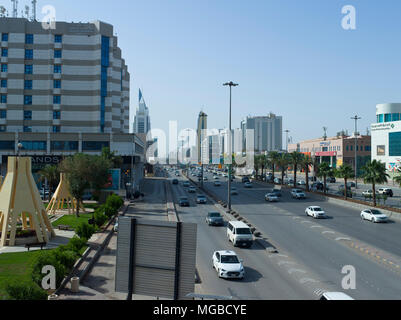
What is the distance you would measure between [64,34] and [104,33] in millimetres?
8176

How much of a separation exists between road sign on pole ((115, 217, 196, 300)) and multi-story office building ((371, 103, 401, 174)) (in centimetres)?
9200

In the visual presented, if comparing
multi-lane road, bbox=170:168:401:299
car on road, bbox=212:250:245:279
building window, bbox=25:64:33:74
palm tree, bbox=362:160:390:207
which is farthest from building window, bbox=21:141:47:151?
car on road, bbox=212:250:245:279

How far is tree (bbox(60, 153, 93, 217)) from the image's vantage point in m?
44.1

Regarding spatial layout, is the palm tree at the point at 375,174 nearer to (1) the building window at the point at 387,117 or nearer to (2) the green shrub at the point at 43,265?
(2) the green shrub at the point at 43,265

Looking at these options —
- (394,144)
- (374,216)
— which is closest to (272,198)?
(374,216)

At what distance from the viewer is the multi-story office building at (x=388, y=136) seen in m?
91.9

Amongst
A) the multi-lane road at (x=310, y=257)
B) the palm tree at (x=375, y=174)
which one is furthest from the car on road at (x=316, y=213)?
the palm tree at (x=375, y=174)

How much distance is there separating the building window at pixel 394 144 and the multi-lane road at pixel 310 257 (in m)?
55.5

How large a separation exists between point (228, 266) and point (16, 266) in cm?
1288

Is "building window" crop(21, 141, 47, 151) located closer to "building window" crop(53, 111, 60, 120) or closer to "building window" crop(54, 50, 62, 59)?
"building window" crop(53, 111, 60, 120)

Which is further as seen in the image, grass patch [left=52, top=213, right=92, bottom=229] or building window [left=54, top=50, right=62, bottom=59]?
building window [left=54, top=50, right=62, bottom=59]

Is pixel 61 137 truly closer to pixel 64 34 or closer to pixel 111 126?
pixel 111 126

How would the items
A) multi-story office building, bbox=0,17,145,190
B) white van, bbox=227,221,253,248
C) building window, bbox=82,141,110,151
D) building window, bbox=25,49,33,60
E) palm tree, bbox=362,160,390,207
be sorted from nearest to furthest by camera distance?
white van, bbox=227,221,253,248 < palm tree, bbox=362,160,390,207 < building window, bbox=82,141,110,151 < multi-story office building, bbox=0,17,145,190 < building window, bbox=25,49,33,60

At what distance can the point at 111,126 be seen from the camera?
81.9 meters
